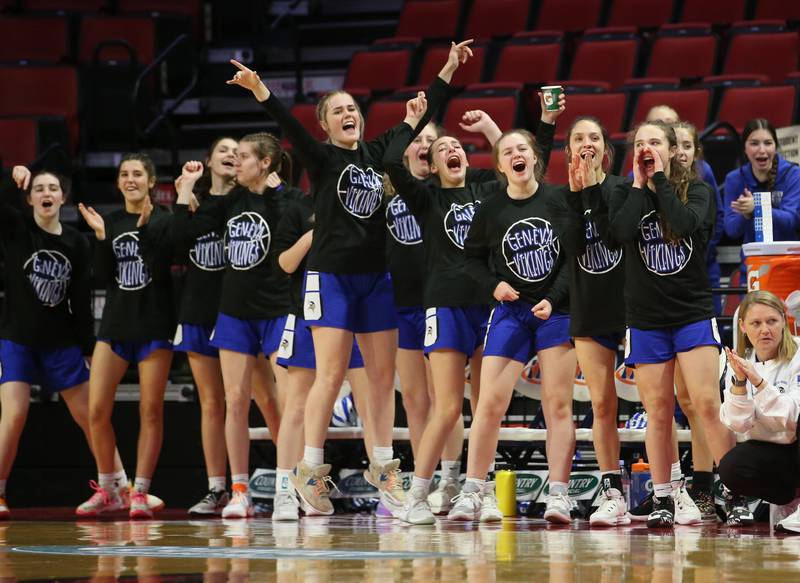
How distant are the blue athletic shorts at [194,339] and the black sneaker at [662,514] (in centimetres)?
237

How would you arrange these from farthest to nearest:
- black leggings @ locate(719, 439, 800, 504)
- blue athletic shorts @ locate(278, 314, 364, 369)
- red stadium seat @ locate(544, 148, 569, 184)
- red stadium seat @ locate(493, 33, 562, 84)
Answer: red stadium seat @ locate(493, 33, 562, 84) < red stadium seat @ locate(544, 148, 569, 184) < blue athletic shorts @ locate(278, 314, 364, 369) < black leggings @ locate(719, 439, 800, 504)

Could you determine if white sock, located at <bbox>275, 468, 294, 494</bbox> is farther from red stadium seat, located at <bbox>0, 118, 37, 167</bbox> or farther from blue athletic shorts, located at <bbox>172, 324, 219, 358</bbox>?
red stadium seat, located at <bbox>0, 118, 37, 167</bbox>

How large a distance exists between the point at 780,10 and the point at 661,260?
6.43m

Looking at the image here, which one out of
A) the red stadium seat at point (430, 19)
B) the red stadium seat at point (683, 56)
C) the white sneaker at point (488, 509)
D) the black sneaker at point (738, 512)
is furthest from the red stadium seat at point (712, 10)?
the white sneaker at point (488, 509)

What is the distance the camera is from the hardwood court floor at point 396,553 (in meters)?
3.49

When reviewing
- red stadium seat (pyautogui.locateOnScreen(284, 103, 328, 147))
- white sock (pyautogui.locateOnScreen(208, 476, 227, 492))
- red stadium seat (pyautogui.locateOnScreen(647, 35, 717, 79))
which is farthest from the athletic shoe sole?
red stadium seat (pyautogui.locateOnScreen(647, 35, 717, 79))

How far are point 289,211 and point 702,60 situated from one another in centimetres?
530

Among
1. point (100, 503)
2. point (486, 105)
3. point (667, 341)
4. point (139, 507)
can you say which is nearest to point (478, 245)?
point (667, 341)

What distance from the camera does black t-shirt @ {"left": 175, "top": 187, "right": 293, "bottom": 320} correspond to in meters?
6.36

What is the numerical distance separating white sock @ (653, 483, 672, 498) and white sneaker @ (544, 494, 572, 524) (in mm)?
382

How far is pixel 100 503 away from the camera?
6773 millimetres

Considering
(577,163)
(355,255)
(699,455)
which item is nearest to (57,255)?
(355,255)

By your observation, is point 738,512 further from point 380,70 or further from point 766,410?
point 380,70

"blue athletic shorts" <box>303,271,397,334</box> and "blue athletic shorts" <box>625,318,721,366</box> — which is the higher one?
"blue athletic shorts" <box>303,271,397,334</box>
